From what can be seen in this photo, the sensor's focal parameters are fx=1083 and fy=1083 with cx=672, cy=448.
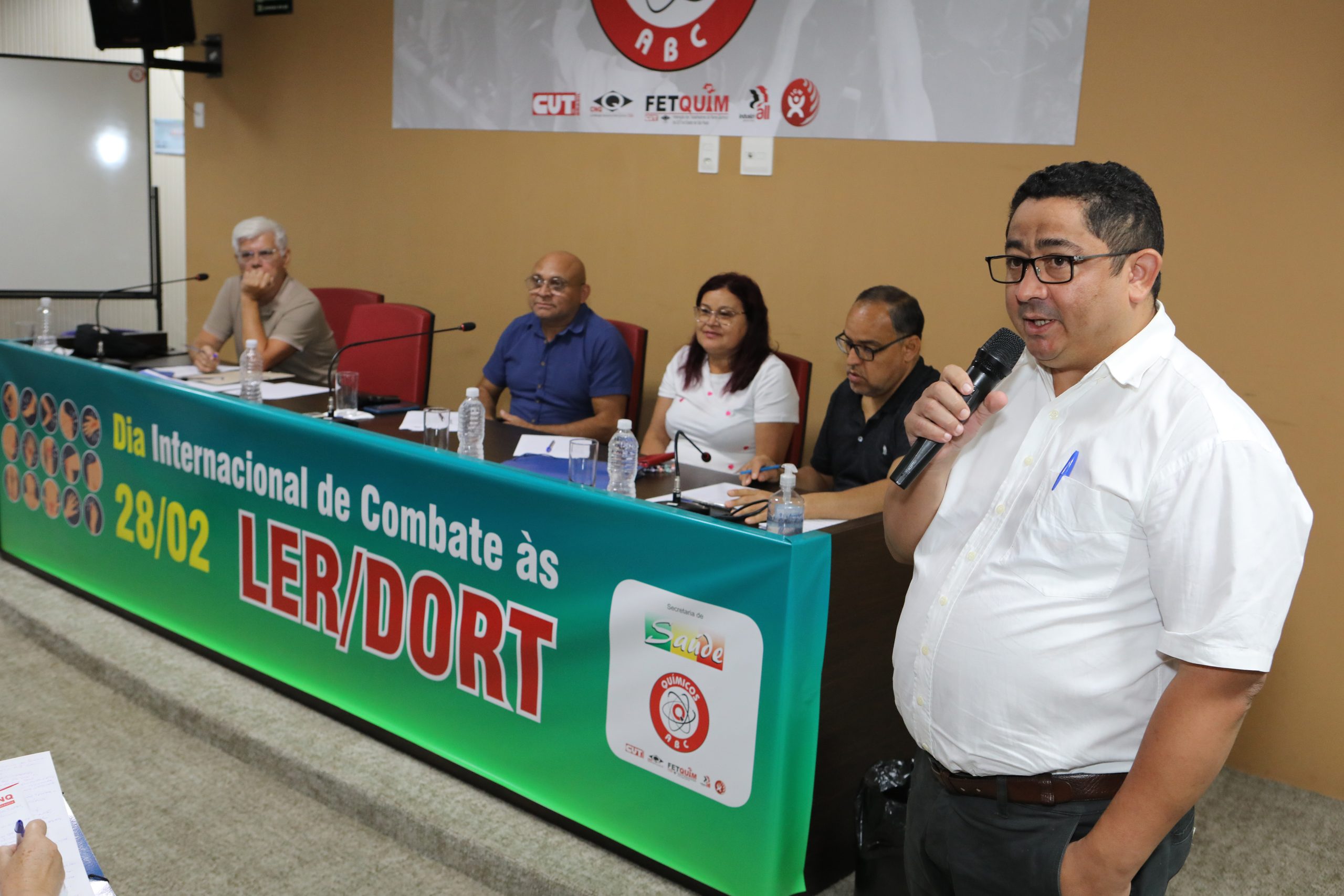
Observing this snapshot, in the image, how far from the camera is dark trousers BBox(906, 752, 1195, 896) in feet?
4.02

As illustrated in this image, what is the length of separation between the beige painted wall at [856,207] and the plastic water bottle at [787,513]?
1.61 metres

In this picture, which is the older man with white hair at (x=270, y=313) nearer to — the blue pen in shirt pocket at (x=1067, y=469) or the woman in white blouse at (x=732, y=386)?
the woman in white blouse at (x=732, y=386)

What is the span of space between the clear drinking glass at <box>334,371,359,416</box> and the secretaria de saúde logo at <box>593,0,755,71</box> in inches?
67.6

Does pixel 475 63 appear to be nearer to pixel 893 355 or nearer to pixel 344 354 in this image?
Answer: pixel 344 354

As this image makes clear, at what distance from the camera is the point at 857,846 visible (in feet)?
6.40

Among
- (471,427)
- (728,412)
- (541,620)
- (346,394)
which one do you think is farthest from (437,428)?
(728,412)

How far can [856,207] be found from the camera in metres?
3.61

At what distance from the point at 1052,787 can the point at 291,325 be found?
349 centimetres

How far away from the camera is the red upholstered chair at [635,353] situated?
3.80m

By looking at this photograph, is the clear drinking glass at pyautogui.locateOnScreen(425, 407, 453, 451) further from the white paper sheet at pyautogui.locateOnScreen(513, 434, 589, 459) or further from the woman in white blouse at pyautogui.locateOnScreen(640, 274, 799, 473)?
the woman in white blouse at pyautogui.locateOnScreen(640, 274, 799, 473)


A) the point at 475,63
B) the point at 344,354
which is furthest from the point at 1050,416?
the point at 475,63

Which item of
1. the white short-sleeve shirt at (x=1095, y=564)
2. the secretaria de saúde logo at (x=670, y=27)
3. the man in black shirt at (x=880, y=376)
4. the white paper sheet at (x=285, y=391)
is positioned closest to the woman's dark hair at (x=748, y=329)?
the man in black shirt at (x=880, y=376)

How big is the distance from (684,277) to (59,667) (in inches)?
95.5

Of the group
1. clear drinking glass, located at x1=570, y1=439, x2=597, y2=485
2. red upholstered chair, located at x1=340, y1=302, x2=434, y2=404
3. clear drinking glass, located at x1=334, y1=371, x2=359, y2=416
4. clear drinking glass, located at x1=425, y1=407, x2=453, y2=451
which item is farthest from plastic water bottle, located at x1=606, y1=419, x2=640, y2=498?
red upholstered chair, located at x1=340, y1=302, x2=434, y2=404
